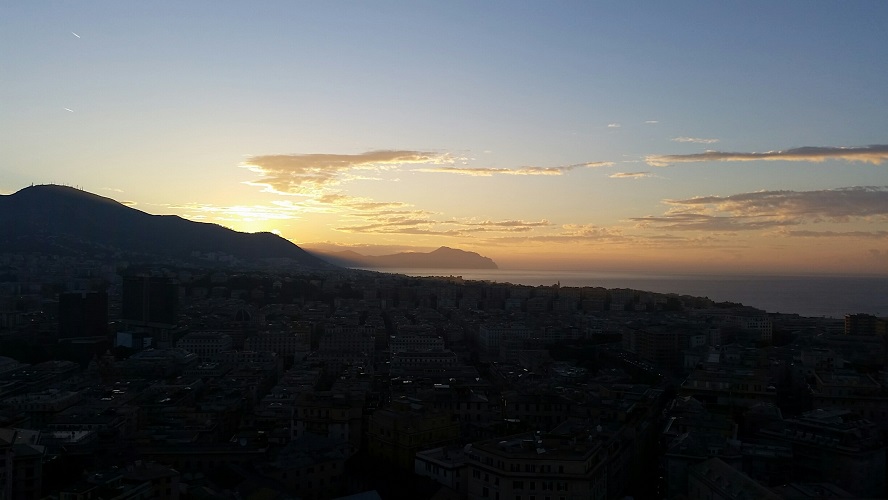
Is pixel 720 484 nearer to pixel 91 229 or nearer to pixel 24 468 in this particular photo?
pixel 24 468

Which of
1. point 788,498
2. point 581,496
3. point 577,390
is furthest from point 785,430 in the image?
point 577,390

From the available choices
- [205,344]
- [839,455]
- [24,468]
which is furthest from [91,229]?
[839,455]

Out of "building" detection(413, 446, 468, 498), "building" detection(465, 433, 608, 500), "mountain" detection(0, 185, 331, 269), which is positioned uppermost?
A: "mountain" detection(0, 185, 331, 269)

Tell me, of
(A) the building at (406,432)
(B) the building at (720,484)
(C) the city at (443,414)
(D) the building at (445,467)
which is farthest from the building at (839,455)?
(A) the building at (406,432)

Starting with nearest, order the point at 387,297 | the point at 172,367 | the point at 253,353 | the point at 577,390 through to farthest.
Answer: the point at 577,390, the point at 172,367, the point at 253,353, the point at 387,297

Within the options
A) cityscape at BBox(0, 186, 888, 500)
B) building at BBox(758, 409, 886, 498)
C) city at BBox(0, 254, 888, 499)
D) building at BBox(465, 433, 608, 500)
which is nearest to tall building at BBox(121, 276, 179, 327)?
cityscape at BBox(0, 186, 888, 500)

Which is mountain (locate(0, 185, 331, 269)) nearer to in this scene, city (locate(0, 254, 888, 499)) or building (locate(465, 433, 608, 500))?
city (locate(0, 254, 888, 499))

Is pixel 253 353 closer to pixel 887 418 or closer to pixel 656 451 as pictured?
pixel 656 451
